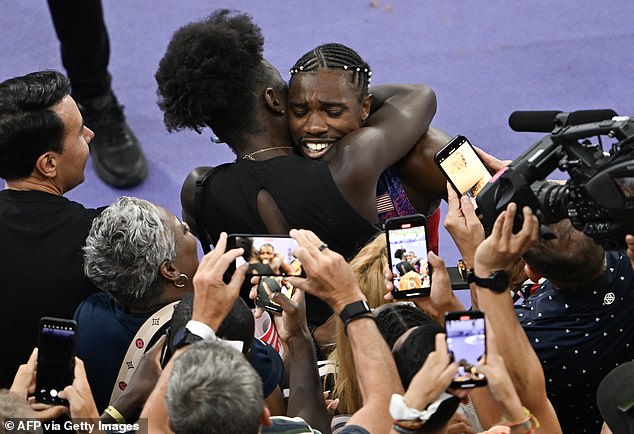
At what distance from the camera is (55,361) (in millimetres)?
2412

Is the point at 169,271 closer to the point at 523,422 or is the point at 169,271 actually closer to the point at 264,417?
the point at 264,417

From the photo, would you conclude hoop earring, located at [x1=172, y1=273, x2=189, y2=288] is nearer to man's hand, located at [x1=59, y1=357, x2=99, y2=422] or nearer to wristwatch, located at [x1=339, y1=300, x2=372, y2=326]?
man's hand, located at [x1=59, y1=357, x2=99, y2=422]

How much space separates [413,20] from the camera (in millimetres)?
6078

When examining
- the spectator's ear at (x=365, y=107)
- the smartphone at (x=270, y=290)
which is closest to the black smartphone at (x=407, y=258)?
the smartphone at (x=270, y=290)

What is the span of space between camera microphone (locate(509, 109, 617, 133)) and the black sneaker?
2726 mm

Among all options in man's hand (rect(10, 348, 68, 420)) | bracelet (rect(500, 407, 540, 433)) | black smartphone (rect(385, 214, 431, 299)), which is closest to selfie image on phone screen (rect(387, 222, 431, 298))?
black smartphone (rect(385, 214, 431, 299))

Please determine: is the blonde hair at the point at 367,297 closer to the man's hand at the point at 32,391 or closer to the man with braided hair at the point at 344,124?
the man with braided hair at the point at 344,124

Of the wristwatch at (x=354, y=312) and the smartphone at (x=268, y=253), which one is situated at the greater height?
the smartphone at (x=268, y=253)

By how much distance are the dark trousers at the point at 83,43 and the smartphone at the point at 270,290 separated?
224cm

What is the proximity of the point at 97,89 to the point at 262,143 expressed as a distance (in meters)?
1.94

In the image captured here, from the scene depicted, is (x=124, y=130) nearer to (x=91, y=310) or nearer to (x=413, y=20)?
(x=413, y=20)

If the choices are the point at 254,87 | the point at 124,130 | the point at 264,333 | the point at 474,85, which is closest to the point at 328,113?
the point at 254,87

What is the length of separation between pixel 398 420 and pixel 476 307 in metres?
0.62

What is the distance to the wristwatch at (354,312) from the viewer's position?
2316 millimetres
